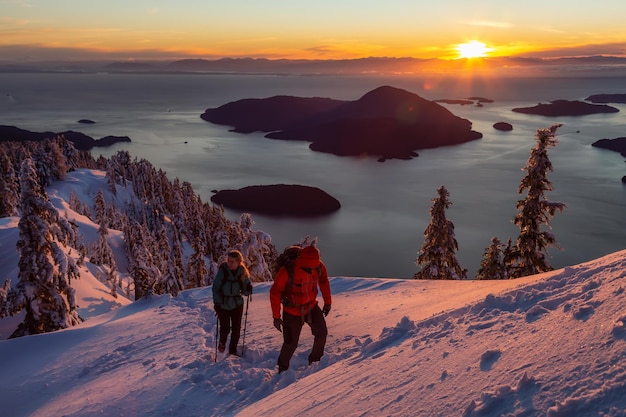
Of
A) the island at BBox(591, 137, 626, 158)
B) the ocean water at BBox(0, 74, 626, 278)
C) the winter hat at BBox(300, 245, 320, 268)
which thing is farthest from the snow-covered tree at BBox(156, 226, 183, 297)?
the island at BBox(591, 137, 626, 158)

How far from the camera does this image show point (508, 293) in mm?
7082

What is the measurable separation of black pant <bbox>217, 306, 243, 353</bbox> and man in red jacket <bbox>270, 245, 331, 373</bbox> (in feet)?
3.83

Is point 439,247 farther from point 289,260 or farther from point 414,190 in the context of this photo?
point 414,190

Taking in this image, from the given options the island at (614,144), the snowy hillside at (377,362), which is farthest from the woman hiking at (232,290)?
the island at (614,144)

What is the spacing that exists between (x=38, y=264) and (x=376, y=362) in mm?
14406

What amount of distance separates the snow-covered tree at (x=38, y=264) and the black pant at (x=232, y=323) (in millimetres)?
11159

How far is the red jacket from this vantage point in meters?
6.25

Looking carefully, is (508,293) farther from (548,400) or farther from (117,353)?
(117,353)

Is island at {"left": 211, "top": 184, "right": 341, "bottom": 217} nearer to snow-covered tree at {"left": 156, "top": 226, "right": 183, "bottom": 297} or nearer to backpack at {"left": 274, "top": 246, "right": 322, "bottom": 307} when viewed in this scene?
snow-covered tree at {"left": 156, "top": 226, "right": 183, "bottom": 297}

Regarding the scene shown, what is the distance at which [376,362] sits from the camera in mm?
5957

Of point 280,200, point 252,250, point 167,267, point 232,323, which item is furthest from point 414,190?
point 232,323

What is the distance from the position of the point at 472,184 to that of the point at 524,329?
4903 inches

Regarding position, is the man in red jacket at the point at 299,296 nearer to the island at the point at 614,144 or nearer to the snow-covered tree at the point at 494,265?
the snow-covered tree at the point at 494,265

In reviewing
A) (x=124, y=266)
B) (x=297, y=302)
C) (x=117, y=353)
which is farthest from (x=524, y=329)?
(x=124, y=266)
